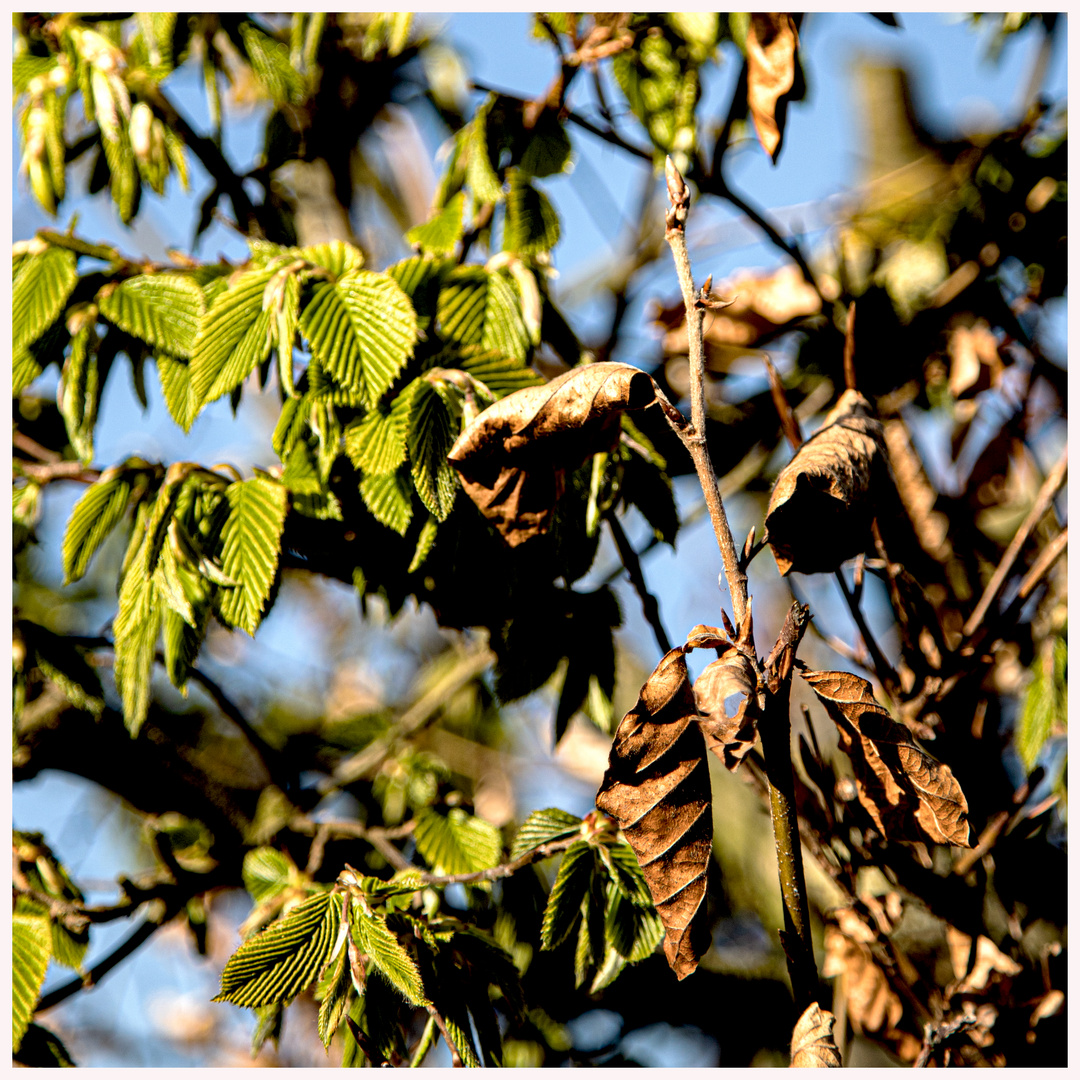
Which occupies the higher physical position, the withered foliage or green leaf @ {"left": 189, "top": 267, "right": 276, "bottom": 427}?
green leaf @ {"left": 189, "top": 267, "right": 276, "bottom": 427}

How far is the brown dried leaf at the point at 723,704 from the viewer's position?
26.2 inches

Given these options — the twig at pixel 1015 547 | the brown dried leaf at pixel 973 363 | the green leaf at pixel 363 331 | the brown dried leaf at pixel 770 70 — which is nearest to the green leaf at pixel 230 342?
the green leaf at pixel 363 331

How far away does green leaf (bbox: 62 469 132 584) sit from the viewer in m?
1.09

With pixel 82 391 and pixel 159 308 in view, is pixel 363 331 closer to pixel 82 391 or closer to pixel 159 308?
pixel 159 308

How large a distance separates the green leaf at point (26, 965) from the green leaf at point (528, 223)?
1.03m

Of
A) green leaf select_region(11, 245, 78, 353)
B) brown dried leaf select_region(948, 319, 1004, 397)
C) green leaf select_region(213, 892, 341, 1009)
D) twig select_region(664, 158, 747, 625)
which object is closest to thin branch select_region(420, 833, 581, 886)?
green leaf select_region(213, 892, 341, 1009)

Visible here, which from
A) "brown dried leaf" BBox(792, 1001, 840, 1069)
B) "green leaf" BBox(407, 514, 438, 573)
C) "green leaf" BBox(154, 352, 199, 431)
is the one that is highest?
"green leaf" BBox(154, 352, 199, 431)

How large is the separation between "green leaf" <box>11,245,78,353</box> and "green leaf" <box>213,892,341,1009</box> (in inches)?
29.8

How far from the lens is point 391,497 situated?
3.31 feet

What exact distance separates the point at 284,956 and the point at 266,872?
43 cm

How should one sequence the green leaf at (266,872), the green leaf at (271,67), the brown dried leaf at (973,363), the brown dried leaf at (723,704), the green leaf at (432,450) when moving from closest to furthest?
the brown dried leaf at (723,704)
the green leaf at (432,450)
the green leaf at (266,872)
the green leaf at (271,67)
the brown dried leaf at (973,363)

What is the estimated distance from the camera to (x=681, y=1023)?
1.73 meters

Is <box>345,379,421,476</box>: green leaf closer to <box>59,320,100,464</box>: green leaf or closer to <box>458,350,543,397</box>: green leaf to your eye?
<box>458,350,543,397</box>: green leaf

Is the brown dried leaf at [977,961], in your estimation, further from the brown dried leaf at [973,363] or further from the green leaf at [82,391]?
the green leaf at [82,391]
